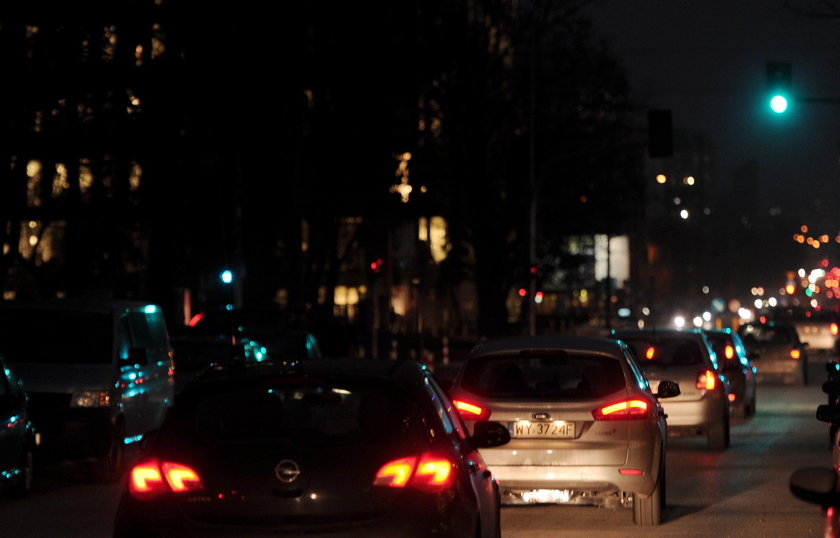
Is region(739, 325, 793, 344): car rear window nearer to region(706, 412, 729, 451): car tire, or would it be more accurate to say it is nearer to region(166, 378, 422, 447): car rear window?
region(706, 412, 729, 451): car tire

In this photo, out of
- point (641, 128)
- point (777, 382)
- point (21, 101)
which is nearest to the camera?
point (21, 101)

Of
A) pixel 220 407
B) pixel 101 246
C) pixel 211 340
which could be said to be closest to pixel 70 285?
pixel 101 246

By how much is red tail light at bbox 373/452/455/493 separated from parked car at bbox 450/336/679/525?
183 inches

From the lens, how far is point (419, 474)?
7.53m

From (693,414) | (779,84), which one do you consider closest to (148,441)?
(693,414)

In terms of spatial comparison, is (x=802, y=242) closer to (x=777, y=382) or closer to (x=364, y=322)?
(x=364, y=322)

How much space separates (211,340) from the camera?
22188 mm

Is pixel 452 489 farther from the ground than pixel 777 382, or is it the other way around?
pixel 452 489

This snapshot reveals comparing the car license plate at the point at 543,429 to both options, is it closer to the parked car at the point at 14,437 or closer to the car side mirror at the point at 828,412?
the car side mirror at the point at 828,412

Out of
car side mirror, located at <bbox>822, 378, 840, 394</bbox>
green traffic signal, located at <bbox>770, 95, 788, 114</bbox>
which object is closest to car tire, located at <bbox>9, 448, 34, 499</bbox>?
car side mirror, located at <bbox>822, 378, 840, 394</bbox>

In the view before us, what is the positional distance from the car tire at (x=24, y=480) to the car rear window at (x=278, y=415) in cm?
717

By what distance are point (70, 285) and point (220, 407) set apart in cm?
2564

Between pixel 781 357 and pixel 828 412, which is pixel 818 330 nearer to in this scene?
pixel 781 357

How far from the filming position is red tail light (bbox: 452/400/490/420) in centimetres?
1252
